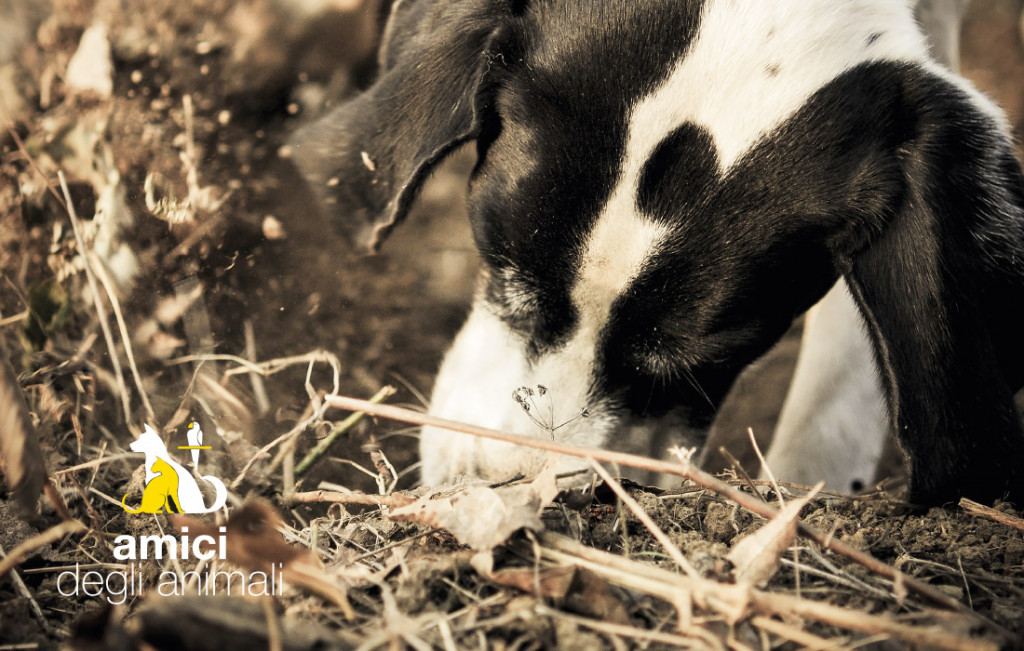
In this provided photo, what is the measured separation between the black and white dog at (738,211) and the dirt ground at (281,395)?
272mm

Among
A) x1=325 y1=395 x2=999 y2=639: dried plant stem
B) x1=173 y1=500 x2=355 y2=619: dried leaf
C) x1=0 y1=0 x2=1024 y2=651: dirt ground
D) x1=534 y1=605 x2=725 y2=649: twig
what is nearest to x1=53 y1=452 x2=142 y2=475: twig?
x1=0 y1=0 x2=1024 y2=651: dirt ground

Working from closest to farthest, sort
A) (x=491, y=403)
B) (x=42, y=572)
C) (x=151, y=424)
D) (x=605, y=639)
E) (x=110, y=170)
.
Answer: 1. (x=605, y=639)
2. (x=42, y=572)
3. (x=151, y=424)
4. (x=491, y=403)
5. (x=110, y=170)

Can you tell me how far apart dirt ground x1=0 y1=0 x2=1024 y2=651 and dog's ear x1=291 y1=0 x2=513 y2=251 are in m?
0.35

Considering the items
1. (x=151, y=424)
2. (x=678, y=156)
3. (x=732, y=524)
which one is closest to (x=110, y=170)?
(x=151, y=424)

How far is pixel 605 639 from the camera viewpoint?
984mm

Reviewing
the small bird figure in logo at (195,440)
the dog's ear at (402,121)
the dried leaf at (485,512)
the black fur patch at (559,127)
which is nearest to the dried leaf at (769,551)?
the dried leaf at (485,512)

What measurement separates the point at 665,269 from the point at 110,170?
1494 millimetres

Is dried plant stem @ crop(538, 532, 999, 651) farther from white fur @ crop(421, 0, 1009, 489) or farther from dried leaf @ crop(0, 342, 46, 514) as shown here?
dried leaf @ crop(0, 342, 46, 514)

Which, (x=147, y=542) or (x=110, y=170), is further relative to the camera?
(x=110, y=170)

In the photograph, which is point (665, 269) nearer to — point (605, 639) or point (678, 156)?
point (678, 156)

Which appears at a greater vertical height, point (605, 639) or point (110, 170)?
point (110, 170)

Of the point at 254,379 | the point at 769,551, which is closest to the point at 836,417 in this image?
the point at 769,551

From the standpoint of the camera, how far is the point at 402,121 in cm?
185

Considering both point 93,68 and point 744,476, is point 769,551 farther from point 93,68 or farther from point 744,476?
point 93,68
